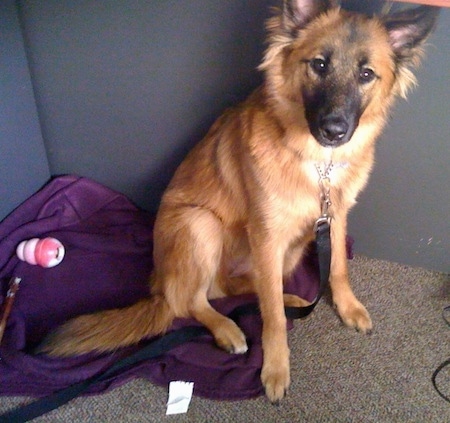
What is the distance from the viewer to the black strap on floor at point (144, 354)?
1588 millimetres

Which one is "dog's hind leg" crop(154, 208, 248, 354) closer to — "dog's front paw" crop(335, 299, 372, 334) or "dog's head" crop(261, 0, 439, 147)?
"dog's front paw" crop(335, 299, 372, 334)

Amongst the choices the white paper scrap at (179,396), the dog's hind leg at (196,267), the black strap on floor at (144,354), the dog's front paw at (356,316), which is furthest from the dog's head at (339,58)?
the white paper scrap at (179,396)

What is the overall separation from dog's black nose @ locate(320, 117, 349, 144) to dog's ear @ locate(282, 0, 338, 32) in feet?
1.09

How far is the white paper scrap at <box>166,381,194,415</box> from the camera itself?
1651 mm

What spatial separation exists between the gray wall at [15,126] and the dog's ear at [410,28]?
1467mm

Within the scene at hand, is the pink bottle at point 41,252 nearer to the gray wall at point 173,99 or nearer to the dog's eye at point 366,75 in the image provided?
Answer: the gray wall at point 173,99

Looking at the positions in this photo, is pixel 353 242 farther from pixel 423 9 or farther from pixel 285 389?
pixel 423 9

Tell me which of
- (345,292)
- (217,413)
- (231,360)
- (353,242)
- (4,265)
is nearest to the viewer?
(217,413)

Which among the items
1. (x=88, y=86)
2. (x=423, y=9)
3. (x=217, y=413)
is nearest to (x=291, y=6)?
(x=423, y=9)

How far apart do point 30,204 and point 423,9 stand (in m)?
1.83

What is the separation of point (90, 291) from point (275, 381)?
0.87m

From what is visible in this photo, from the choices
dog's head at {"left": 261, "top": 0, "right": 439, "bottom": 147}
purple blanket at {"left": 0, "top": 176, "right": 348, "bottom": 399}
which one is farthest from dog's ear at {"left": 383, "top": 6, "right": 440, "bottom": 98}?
purple blanket at {"left": 0, "top": 176, "right": 348, "bottom": 399}

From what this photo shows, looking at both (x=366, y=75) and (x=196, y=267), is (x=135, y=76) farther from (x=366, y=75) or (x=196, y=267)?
(x=366, y=75)

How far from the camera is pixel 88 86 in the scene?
6.93ft
